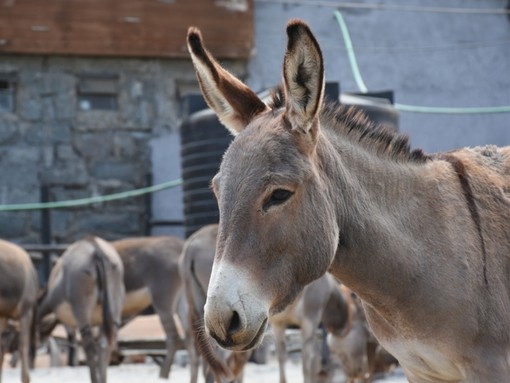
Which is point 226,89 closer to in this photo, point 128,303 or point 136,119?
point 128,303

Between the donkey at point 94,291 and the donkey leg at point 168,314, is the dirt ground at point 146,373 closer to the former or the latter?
the donkey leg at point 168,314

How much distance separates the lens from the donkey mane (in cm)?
459

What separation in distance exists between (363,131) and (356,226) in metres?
0.42

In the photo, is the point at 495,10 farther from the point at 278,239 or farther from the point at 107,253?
the point at 278,239

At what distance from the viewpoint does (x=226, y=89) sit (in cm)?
455

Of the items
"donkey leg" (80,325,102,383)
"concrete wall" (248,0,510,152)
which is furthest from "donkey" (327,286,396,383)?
"concrete wall" (248,0,510,152)

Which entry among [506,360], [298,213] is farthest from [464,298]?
[298,213]

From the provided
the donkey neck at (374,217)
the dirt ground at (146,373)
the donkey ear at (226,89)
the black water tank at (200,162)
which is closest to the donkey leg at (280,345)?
the dirt ground at (146,373)

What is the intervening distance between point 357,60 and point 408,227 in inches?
591

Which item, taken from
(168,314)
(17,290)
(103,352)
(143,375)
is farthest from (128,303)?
(103,352)

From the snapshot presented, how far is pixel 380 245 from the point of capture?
4496 millimetres

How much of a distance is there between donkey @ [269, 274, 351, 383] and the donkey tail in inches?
60.1

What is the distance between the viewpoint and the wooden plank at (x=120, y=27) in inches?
703

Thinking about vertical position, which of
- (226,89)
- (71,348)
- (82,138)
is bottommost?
(71,348)
